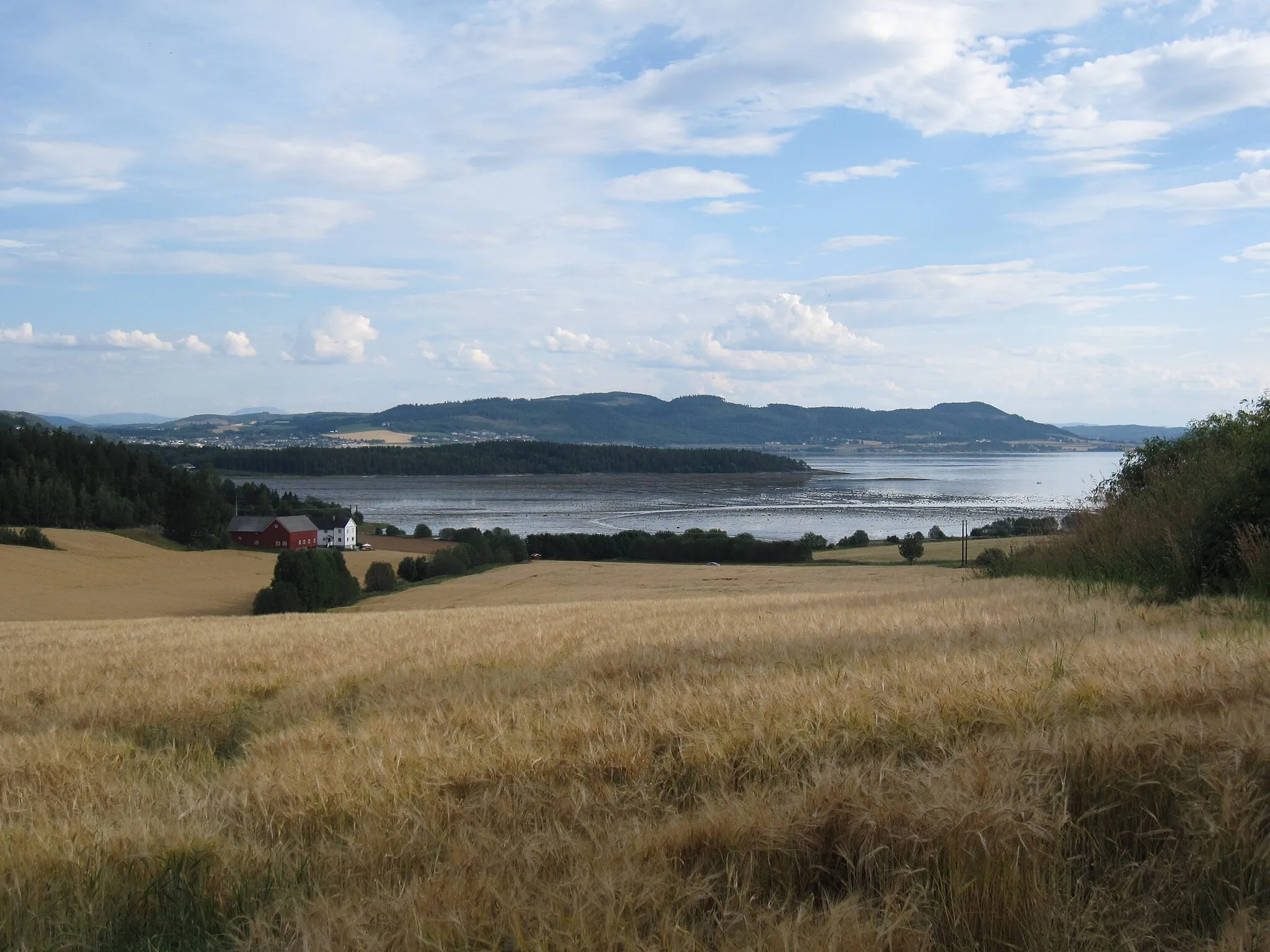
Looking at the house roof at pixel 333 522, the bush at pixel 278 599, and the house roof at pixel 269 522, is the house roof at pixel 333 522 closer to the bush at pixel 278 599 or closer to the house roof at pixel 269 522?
the house roof at pixel 269 522

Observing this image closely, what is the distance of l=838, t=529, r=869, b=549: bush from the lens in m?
72.3

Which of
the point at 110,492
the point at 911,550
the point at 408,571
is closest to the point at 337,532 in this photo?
the point at 110,492

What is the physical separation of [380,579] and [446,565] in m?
5.39

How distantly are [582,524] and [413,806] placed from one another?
9101 centimetres

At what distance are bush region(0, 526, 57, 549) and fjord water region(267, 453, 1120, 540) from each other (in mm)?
36585

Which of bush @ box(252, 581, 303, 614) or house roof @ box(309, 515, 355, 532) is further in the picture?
house roof @ box(309, 515, 355, 532)

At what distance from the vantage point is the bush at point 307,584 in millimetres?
51344

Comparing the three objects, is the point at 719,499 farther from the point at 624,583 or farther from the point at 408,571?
the point at 624,583

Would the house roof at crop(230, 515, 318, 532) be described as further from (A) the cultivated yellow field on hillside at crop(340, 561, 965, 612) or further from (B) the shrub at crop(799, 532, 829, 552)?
(B) the shrub at crop(799, 532, 829, 552)

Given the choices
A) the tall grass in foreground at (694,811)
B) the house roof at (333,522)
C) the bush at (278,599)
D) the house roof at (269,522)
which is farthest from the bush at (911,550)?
the house roof at (269,522)

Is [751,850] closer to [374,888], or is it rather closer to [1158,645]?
[374,888]

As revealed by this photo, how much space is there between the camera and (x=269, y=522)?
95.1 metres

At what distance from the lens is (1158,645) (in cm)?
544

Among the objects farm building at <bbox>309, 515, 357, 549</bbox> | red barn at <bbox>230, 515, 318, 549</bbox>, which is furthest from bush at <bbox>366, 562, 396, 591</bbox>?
red barn at <bbox>230, 515, 318, 549</bbox>
